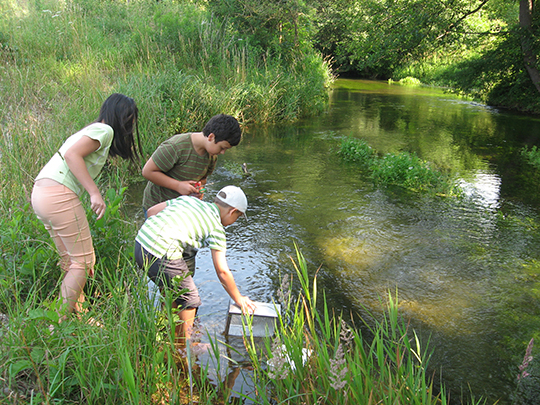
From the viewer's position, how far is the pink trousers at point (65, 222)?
2.60 metres

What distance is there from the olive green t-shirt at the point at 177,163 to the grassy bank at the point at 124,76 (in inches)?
44.5

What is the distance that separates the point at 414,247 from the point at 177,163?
10.4 ft

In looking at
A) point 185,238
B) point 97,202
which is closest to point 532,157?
point 185,238

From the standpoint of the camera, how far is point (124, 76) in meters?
7.83

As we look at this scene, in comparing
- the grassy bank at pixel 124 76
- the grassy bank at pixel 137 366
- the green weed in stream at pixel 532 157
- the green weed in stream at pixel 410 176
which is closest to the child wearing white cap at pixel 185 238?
the grassy bank at pixel 137 366

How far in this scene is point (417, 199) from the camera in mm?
6906

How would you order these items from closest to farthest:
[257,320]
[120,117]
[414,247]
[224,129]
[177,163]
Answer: [120,117] < [257,320] < [224,129] < [177,163] < [414,247]

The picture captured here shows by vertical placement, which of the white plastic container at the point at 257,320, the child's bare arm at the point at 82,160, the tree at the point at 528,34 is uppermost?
the tree at the point at 528,34

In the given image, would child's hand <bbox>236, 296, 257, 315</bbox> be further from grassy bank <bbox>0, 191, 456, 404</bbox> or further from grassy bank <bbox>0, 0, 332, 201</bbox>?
grassy bank <bbox>0, 0, 332, 201</bbox>

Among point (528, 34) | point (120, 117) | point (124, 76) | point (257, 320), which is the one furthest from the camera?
point (528, 34)

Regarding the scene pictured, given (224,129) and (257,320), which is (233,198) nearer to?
(224,129)

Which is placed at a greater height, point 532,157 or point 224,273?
point 224,273

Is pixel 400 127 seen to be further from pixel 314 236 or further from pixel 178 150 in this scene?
pixel 178 150

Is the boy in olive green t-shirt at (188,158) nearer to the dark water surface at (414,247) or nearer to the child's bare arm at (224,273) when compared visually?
the child's bare arm at (224,273)
